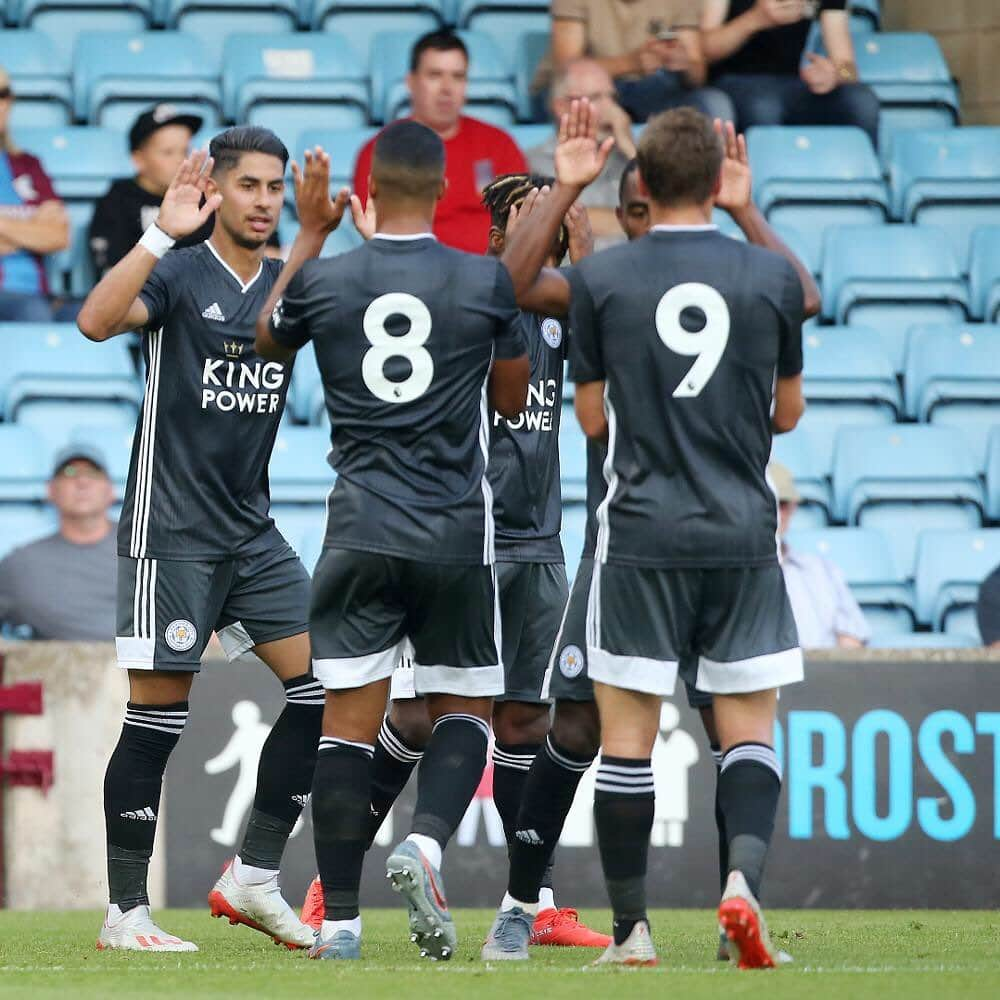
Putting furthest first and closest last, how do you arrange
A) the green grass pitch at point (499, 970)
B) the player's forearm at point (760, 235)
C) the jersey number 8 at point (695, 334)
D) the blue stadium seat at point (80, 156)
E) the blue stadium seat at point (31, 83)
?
the blue stadium seat at point (31, 83)
the blue stadium seat at point (80, 156)
the player's forearm at point (760, 235)
the jersey number 8 at point (695, 334)
the green grass pitch at point (499, 970)

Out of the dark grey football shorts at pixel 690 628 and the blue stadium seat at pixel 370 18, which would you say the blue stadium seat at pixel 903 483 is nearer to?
the blue stadium seat at pixel 370 18

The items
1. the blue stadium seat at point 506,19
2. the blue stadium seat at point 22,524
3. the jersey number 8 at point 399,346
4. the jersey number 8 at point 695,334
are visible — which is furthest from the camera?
the blue stadium seat at point 506,19

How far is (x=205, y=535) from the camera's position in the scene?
18.6 ft

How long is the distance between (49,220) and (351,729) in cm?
553

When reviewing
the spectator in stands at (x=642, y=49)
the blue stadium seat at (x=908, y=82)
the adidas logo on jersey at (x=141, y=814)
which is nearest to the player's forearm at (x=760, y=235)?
the adidas logo on jersey at (x=141, y=814)

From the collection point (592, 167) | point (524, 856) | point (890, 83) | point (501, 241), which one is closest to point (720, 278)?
point (592, 167)

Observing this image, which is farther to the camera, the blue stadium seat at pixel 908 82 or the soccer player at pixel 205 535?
the blue stadium seat at pixel 908 82

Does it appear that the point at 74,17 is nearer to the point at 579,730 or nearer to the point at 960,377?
the point at 960,377

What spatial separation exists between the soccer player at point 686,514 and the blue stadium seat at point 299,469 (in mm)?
4420

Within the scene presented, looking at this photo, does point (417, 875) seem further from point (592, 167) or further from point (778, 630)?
point (592, 167)

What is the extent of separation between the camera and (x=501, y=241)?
590 cm

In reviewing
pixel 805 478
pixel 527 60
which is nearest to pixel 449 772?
pixel 805 478

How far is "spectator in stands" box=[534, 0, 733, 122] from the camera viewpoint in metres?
10.5

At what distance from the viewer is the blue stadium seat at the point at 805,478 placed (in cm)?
948
